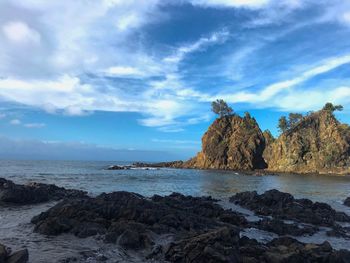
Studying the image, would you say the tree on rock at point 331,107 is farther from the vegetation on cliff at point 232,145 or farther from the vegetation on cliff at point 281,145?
the vegetation on cliff at point 232,145

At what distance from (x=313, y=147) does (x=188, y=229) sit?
13375 cm

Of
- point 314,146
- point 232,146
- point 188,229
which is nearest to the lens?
point 188,229

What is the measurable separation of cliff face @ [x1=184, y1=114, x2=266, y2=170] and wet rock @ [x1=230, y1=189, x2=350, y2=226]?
120894 mm

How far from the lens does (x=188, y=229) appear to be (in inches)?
912

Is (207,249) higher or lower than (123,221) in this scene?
lower

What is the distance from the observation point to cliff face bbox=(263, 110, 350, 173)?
13700 cm

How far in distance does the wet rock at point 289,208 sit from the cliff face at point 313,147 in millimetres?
103662

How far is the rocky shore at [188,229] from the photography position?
54.3ft

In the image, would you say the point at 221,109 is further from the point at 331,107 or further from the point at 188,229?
the point at 188,229

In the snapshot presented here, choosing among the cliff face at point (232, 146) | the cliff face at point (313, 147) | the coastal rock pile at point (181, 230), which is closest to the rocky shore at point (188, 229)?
the coastal rock pile at point (181, 230)

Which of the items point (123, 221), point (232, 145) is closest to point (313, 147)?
point (232, 145)

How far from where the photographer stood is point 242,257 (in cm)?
1616

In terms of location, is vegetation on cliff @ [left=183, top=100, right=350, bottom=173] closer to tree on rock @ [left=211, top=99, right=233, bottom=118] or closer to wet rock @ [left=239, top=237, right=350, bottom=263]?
tree on rock @ [left=211, top=99, right=233, bottom=118]

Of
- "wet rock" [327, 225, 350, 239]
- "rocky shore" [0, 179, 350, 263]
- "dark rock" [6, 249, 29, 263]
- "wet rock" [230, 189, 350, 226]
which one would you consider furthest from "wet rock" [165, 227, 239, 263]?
"wet rock" [230, 189, 350, 226]
